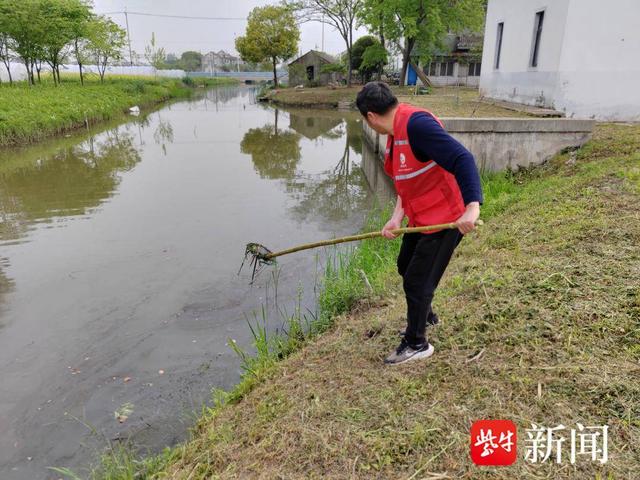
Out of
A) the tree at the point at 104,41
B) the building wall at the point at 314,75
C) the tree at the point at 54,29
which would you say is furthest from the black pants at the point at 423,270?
the building wall at the point at 314,75

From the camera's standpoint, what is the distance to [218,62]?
268 ft

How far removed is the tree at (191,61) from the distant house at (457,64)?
5084cm

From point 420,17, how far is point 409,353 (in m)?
26.6

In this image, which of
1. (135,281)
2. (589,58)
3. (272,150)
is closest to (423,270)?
(135,281)

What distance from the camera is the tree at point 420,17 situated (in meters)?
24.6

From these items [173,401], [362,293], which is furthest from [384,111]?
[173,401]

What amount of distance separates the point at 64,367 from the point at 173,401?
46.1 inches

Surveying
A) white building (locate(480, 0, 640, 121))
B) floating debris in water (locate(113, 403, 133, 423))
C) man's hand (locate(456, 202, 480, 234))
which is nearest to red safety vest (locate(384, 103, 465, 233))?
man's hand (locate(456, 202, 480, 234))

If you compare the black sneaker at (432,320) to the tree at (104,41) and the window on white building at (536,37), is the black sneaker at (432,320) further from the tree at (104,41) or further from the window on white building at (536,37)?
the tree at (104,41)

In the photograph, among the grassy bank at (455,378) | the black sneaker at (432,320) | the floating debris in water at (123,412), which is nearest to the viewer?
the grassy bank at (455,378)

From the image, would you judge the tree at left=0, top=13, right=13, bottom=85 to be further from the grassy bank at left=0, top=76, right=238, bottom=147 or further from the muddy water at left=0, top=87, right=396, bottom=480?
the muddy water at left=0, top=87, right=396, bottom=480

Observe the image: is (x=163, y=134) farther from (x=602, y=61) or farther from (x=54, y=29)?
(x=602, y=61)

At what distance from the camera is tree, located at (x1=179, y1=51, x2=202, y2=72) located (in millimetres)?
74975

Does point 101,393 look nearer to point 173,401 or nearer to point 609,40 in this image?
point 173,401
